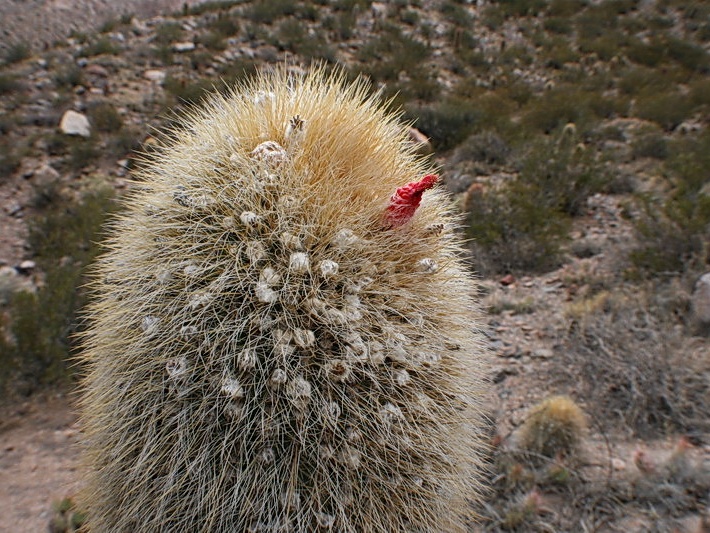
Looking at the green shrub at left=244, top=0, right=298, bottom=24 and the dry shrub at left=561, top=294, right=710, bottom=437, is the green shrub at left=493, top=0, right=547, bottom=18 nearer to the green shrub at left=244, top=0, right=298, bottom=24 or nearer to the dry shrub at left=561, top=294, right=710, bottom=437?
the green shrub at left=244, top=0, right=298, bottom=24

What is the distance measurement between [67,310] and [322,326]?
3733 millimetres

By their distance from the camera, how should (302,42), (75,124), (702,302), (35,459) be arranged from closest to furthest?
1. (35,459)
2. (702,302)
3. (75,124)
4. (302,42)

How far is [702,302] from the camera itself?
3.72 m

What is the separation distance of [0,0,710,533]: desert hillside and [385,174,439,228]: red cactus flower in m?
0.46

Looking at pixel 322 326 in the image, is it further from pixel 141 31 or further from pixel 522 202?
pixel 141 31

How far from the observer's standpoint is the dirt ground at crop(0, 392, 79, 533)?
3123mm

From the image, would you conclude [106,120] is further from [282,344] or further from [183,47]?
[282,344]

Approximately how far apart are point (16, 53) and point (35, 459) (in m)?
10.6

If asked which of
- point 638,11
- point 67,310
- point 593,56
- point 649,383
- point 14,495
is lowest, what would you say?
point 649,383

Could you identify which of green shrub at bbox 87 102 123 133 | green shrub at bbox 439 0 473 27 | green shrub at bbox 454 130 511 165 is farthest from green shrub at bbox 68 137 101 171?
green shrub at bbox 439 0 473 27

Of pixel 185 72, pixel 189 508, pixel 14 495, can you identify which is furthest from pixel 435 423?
pixel 185 72

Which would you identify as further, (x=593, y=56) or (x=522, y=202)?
(x=593, y=56)

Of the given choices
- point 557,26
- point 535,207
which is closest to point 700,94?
point 557,26

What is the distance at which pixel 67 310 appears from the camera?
4406 millimetres
